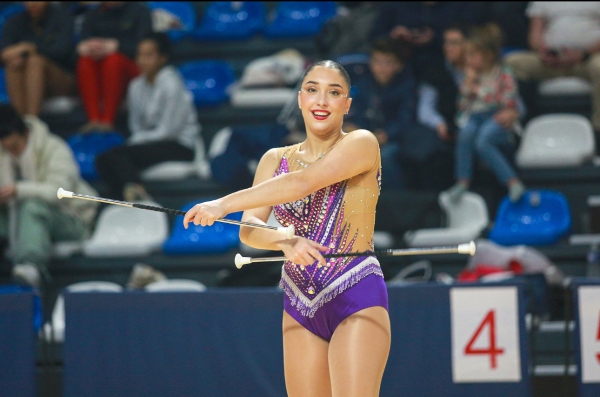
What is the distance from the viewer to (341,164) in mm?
3242

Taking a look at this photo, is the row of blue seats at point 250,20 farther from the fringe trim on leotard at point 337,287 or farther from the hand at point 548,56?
the fringe trim on leotard at point 337,287

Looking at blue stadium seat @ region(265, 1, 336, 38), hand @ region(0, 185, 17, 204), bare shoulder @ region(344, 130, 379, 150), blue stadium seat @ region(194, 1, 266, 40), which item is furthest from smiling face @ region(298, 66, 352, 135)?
blue stadium seat @ region(194, 1, 266, 40)

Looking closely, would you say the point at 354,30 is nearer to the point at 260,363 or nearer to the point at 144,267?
the point at 144,267

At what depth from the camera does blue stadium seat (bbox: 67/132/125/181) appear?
8258mm

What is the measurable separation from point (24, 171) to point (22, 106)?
129 centimetres

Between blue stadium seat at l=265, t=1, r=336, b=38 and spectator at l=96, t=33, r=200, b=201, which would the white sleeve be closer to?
blue stadium seat at l=265, t=1, r=336, b=38

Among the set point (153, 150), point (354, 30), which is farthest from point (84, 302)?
point (354, 30)

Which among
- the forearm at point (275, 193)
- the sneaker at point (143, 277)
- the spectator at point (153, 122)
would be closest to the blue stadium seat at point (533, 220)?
the sneaker at point (143, 277)

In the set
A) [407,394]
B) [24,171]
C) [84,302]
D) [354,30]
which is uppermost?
[354,30]

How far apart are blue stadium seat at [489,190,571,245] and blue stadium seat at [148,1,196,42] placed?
4.18 metres

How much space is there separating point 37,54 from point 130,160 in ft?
5.54

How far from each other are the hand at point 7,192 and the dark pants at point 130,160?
80 centimetres

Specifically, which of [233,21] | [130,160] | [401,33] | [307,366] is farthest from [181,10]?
[307,366]

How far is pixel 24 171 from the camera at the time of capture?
7.41 meters
